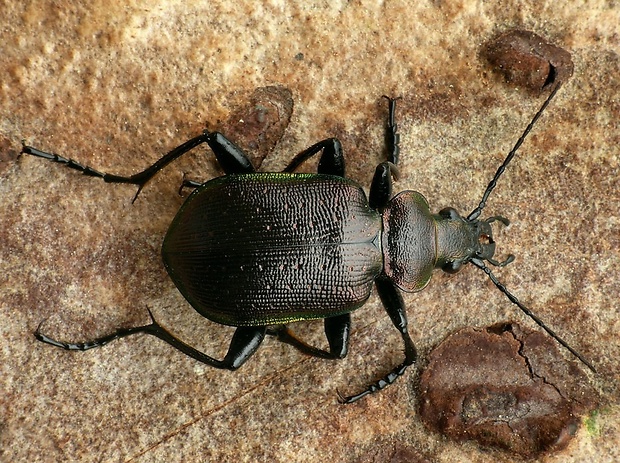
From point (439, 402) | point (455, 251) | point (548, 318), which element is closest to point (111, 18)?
point (455, 251)

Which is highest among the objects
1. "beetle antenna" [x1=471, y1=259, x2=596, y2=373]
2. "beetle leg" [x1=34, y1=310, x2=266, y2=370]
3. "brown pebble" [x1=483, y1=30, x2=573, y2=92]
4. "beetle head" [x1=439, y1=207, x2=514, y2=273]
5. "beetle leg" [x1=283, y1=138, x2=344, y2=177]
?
"brown pebble" [x1=483, y1=30, x2=573, y2=92]

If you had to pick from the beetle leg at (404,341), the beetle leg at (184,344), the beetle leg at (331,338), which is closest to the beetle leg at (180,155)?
the beetle leg at (184,344)

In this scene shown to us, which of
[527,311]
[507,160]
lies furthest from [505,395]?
[507,160]

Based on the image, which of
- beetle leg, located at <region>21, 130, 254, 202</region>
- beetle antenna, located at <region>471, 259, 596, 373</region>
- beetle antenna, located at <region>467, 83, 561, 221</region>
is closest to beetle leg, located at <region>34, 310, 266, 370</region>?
beetle leg, located at <region>21, 130, 254, 202</region>

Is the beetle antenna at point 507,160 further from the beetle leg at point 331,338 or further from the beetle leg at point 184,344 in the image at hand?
the beetle leg at point 184,344

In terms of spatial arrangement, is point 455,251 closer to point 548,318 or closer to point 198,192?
point 548,318

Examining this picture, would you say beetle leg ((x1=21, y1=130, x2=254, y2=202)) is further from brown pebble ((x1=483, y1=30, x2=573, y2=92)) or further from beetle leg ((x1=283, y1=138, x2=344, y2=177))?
brown pebble ((x1=483, y1=30, x2=573, y2=92))
